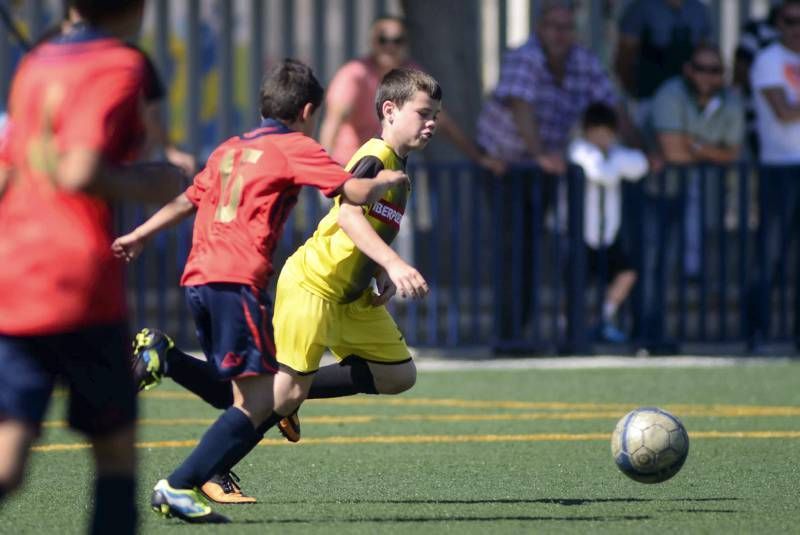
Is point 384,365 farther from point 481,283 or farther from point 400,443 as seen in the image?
point 481,283

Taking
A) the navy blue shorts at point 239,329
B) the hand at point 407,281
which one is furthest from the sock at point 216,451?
the hand at point 407,281

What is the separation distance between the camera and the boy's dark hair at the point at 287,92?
6266 mm

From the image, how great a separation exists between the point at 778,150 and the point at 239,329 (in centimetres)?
816

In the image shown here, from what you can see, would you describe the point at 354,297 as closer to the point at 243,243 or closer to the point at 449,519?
the point at 243,243

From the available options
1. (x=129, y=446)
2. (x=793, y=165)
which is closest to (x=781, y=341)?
(x=793, y=165)

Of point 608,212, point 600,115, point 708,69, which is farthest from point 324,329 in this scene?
point 708,69

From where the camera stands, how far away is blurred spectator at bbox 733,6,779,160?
13.4 m

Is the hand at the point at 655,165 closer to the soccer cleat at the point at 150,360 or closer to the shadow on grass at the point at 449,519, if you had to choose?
the soccer cleat at the point at 150,360

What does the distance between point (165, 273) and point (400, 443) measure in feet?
16.2

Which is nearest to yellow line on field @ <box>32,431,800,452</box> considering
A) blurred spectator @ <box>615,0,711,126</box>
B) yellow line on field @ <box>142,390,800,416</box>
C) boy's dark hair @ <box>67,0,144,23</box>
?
yellow line on field @ <box>142,390,800,416</box>

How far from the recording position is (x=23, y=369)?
4473mm

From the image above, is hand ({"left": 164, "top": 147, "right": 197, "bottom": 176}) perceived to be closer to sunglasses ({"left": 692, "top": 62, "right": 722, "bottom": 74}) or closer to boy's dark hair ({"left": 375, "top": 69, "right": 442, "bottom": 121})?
sunglasses ({"left": 692, "top": 62, "right": 722, "bottom": 74})

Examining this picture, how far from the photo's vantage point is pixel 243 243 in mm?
6043

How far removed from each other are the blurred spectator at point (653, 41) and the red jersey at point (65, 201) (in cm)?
911
